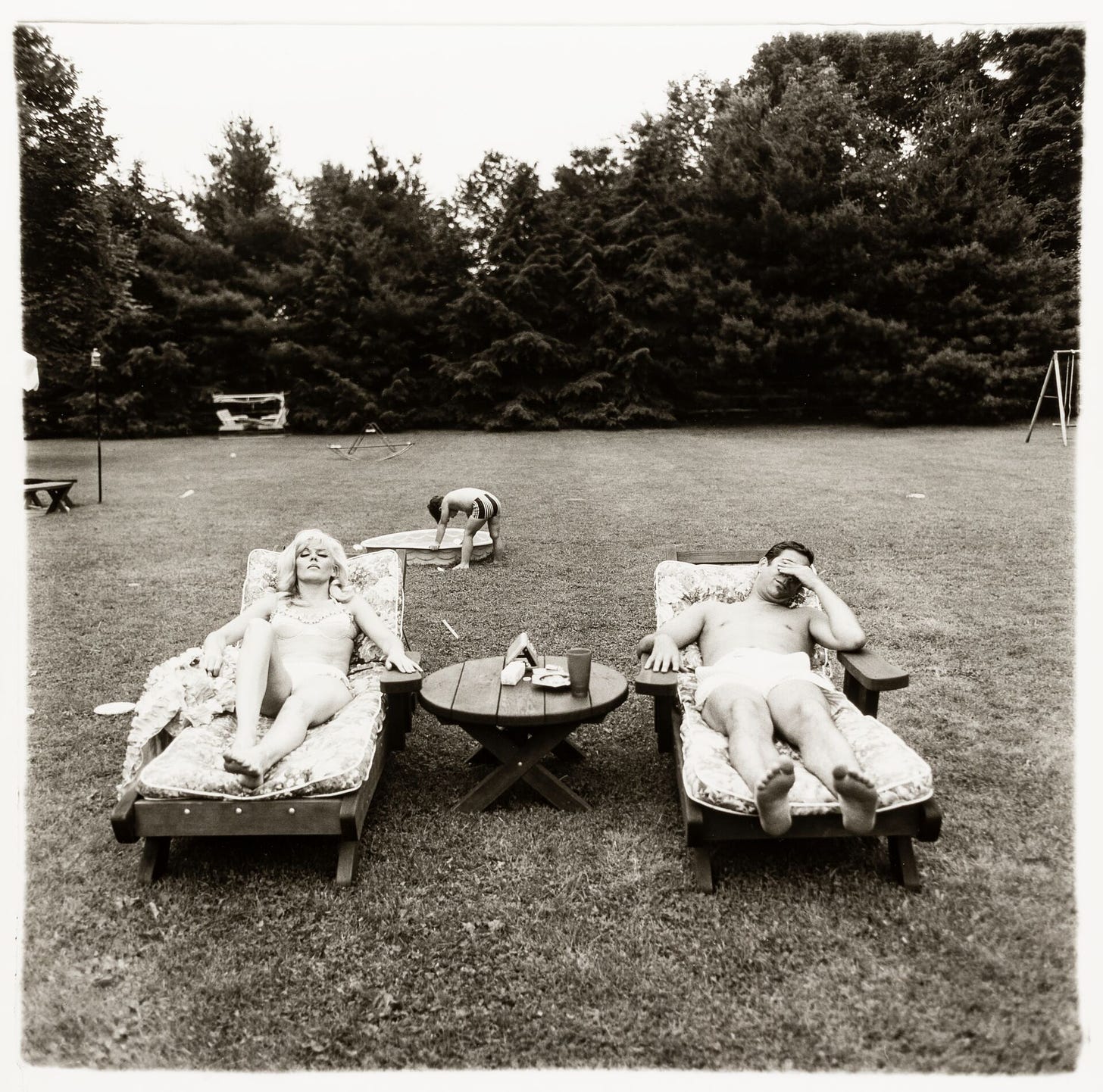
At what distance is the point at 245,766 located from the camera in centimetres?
371

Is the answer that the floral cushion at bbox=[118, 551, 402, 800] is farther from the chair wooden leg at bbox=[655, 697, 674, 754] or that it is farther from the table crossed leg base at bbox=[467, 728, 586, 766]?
the chair wooden leg at bbox=[655, 697, 674, 754]

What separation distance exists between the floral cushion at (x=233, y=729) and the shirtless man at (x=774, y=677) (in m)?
1.53

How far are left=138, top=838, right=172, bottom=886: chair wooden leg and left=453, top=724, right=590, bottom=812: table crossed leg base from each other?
135 centimetres

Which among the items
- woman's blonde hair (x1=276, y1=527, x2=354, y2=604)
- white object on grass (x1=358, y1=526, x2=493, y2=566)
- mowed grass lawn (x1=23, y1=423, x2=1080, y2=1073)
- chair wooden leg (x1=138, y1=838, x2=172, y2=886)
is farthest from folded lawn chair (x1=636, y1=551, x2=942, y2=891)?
white object on grass (x1=358, y1=526, x2=493, y2=566)

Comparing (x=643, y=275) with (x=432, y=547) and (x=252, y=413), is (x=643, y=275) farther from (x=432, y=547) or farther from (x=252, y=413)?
(x=432, y=547)

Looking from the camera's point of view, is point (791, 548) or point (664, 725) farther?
point (664, 725)

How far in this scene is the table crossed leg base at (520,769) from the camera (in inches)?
175

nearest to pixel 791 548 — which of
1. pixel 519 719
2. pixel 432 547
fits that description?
pixel 519 719

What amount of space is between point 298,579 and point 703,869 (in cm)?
277

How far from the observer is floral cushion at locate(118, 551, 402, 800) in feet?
12.5

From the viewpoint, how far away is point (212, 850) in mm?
4215

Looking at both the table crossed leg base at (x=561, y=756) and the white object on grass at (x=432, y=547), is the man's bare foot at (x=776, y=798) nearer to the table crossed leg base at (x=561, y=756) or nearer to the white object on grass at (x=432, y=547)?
the table crossed leg base at (x=561, y=756)

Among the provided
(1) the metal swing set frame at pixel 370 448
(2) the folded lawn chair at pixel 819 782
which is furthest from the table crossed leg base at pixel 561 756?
(1) the metal swing set frame at pixel 370 448

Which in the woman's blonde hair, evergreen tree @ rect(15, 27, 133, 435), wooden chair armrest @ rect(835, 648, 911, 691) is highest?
evergreen tree @ rect(15, 27, 133, 435)
